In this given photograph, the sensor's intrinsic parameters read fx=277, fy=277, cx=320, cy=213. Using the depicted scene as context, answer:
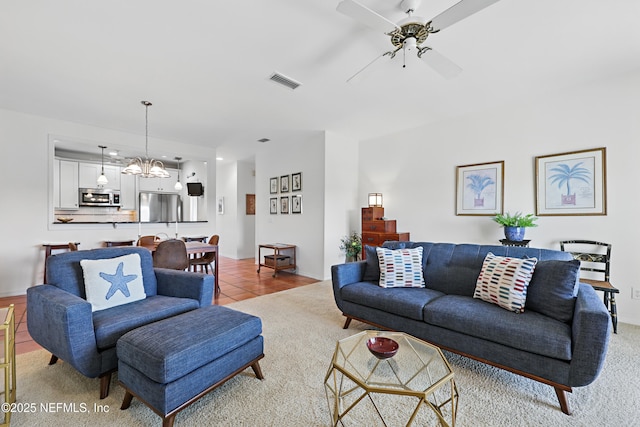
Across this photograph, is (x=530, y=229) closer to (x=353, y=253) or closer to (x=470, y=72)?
(x=470, y=72)

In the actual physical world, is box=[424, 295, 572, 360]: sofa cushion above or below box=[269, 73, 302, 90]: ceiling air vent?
below

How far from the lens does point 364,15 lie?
1760mm

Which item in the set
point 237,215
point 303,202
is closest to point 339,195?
point 303,202

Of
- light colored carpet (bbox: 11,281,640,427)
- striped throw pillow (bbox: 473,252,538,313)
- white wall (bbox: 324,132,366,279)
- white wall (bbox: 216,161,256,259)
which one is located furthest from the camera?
white wall (bbox: 216,161,256,259)

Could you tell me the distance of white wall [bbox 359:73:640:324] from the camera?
2914 mm

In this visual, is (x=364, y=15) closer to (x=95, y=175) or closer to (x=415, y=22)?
(x=415, y=22)

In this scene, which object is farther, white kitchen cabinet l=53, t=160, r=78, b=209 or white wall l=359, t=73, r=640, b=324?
white kitchen cabinet l=53, t=160, r=78, b=209

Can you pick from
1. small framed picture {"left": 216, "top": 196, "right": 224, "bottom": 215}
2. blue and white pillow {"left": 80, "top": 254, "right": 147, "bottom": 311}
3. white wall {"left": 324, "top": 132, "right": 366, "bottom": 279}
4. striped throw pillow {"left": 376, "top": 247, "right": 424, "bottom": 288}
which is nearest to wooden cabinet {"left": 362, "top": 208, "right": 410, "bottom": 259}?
white wall {"left": 324, "top": 132, "right": 366, "bottom": 279}

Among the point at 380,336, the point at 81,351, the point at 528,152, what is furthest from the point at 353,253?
the point at 81,351

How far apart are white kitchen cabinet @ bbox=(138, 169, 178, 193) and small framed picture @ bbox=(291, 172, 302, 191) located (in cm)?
403

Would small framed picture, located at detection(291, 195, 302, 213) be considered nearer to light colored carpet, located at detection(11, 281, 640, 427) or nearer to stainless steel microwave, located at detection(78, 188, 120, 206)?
light colored carpet, located at detection(11, 281, 640, 427)

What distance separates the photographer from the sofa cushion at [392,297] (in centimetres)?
221

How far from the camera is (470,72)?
114 inches

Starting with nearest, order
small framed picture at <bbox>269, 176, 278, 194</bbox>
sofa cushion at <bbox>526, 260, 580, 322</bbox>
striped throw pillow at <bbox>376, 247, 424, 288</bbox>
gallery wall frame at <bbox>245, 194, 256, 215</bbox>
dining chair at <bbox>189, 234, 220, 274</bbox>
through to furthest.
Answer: sofa cushion at <bbox>526, 260, 580, 322</bbox>, striped throw pillow at <bbox>376, 247, 424, 288</bbox>, dining chair at <bbox>189, 234, 220, 274</bbox>, small framed picture at <bbox>269, 176, 278, 194</bbox>, gallery wall frame at <bbox>245, 194, 256, 215</bbox>
